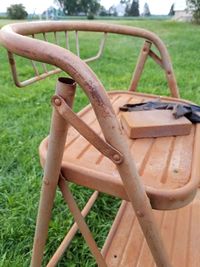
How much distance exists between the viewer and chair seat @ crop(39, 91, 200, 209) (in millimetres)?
629

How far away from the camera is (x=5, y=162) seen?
162cm

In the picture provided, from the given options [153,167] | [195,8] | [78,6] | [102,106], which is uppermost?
[102,106]

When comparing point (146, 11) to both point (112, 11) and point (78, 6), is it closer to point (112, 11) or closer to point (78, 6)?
point (112, 11)

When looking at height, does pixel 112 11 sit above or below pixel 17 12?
below

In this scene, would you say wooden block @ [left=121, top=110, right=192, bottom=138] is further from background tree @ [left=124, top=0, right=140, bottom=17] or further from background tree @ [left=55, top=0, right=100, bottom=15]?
background tree @ [left=124, top=0, right=140, bottom=17]

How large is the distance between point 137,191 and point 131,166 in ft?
0.15

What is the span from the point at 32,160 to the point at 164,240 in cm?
77

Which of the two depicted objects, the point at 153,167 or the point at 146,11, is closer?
the point at 153,167

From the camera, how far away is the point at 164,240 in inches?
42.9

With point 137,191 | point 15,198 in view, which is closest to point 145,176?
point 137,191

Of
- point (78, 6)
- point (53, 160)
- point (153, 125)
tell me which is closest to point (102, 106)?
point (53, 160)

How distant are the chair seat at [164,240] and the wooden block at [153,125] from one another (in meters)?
0.42

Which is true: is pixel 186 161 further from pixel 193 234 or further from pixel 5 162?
pixel 5 162

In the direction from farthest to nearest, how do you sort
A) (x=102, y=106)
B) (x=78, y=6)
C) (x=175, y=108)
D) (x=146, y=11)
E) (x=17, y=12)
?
1. (x=146, y=11)
2. (x=78, y=6)
3. (x=17, y=12)
4. (x=175, y=108)
5. (x=102, y=106)
